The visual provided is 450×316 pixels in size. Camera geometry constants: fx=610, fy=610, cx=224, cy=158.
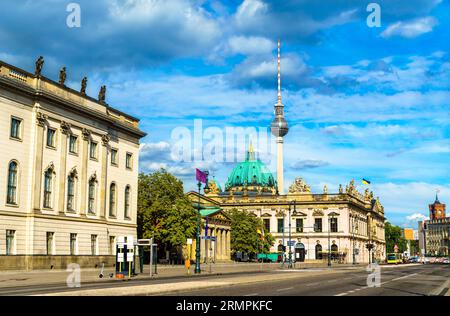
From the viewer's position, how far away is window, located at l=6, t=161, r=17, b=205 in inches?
1982

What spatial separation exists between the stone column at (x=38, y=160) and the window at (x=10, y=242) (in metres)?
2.99

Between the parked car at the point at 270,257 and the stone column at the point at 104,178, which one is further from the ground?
the stone column at the point at 104,178

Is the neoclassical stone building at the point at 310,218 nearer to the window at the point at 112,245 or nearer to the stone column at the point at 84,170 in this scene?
the window at the point at 112,245

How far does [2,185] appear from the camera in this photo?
49.2 metres

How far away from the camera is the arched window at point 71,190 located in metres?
57.9

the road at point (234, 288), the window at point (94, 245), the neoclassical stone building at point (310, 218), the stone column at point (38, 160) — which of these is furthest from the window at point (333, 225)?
the road at point (234, 288)

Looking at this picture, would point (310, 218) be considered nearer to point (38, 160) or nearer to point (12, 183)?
point (38, 160)

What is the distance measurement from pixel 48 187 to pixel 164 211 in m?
32.2

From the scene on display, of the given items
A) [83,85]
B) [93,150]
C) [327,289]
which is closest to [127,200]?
[93,150]

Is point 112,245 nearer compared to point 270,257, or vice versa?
point 112,245

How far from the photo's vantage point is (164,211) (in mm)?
85750

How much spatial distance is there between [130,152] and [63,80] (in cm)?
1575

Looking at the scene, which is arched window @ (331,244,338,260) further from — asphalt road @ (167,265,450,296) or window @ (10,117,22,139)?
asphalt road @ (167,265,450,296)
